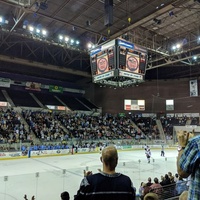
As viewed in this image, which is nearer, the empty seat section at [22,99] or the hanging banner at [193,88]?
the empty seat section at [22,99]

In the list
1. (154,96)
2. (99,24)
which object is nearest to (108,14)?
(99,24)

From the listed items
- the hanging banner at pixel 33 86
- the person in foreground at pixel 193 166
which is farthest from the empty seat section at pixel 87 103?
the person in foreground at pixel 193 166

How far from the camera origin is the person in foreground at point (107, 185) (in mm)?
1731

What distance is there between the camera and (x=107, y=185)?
5.76 ft

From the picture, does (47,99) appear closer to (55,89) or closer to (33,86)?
(33,86)

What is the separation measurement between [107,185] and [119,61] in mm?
9445

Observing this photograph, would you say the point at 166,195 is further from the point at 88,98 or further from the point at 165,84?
the point at 88,98

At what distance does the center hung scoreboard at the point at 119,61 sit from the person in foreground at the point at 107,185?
8.91m

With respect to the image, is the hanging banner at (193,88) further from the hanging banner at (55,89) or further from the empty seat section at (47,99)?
the hanging banner at (55,89)

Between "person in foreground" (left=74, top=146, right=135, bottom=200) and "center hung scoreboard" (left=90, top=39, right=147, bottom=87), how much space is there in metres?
8.91

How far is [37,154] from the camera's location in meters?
19.6

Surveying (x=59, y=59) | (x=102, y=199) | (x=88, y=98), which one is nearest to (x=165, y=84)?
(x=88, y=98)

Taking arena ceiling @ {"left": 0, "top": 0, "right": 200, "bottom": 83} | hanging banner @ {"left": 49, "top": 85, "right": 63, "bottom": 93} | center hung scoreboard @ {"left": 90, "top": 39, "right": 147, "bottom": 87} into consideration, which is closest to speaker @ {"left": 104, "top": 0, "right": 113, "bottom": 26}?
arena ceiling @ {"left": 0, "top": 0, "right": 200, "bottom": 83}

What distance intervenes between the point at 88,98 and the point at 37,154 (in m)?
22.8
